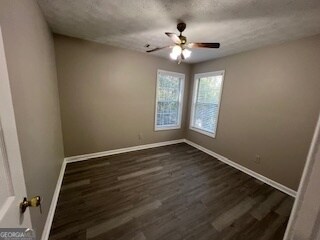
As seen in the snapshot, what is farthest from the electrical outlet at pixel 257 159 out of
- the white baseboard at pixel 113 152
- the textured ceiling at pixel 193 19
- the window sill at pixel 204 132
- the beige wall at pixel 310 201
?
the beige wall at pixel 310 201

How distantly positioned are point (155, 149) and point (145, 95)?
1.42 metres

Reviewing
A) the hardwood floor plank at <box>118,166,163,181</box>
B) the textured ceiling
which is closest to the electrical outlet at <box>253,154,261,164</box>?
the hardwood floor plank at <box>118,166,163,181</box>

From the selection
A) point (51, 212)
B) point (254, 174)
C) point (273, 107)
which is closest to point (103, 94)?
point (51, 212)

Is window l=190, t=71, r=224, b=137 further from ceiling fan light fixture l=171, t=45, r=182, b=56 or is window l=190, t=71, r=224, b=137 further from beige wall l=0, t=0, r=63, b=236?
beige wall l=0, t=0, r=63, b=236

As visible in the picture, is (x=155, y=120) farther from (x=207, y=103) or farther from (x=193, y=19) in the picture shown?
(x=193, y=19)

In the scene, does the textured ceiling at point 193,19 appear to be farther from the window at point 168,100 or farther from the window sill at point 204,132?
the window sill at point 204,132

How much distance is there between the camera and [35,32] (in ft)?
4.79

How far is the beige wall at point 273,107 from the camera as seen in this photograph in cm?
212

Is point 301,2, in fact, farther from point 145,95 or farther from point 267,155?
point 145,95

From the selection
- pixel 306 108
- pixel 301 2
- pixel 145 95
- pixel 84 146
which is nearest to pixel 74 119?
pixel 84 146

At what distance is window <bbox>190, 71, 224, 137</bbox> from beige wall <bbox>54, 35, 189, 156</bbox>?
0.94 metres

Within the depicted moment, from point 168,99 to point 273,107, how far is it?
2.36 meters

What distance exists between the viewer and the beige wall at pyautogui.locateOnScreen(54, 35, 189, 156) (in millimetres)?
2715

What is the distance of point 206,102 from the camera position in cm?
384
